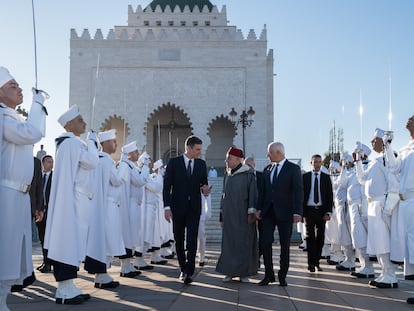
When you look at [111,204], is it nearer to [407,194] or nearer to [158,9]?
[407,194]

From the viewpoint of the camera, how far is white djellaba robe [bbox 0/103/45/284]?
429 centimetres

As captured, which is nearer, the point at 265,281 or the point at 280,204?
the point at 265,281

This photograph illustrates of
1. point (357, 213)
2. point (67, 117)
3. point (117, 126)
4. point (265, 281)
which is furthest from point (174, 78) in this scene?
point (67, 117)

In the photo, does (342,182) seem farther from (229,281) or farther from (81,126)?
(81,126)

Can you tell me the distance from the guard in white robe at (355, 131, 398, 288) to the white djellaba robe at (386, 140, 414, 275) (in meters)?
0.84

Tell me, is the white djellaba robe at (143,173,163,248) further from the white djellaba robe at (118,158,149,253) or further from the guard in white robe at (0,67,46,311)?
the guard in white robe at (0,67,46,311)

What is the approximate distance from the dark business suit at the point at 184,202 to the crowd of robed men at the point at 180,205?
0.01m

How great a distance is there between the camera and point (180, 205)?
6.97 meters

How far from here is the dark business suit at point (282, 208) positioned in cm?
682

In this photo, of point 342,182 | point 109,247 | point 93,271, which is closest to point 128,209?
point 109,247

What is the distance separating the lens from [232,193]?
720cm

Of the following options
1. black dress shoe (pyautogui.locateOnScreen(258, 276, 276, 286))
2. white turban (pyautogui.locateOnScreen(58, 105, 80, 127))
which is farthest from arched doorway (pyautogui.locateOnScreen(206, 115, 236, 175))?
white turban (pyautogui.locateOnScreen(58, 105, 80, 127))

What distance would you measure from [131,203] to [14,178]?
3.98 metres

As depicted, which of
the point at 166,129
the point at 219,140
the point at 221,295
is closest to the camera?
the point at 221,295
